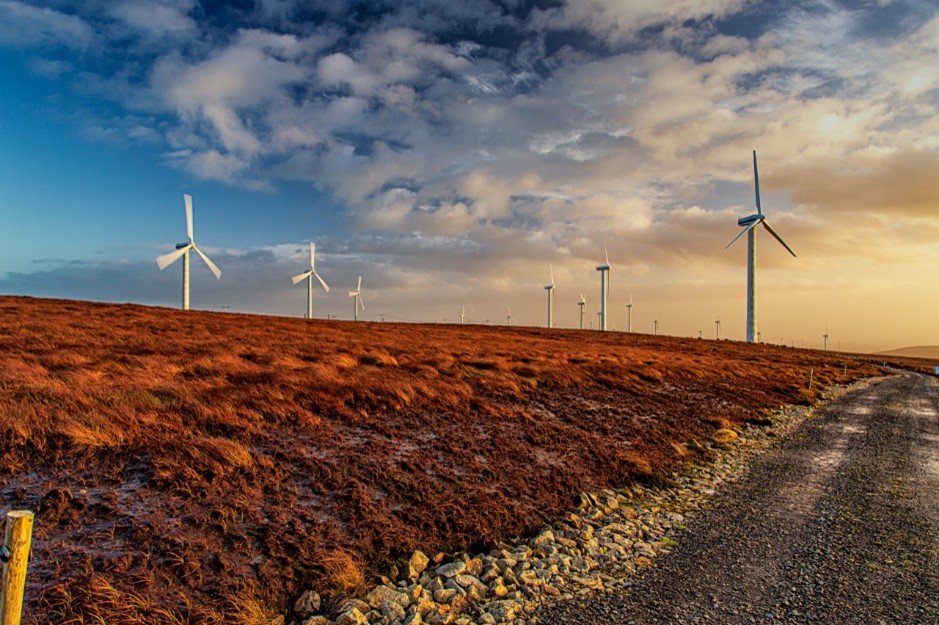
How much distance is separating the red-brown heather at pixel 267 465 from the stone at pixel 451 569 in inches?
25.4

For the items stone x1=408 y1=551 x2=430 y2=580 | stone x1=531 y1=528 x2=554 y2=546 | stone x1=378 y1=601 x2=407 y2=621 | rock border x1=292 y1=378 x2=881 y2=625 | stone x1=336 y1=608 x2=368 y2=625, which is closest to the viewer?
stone x1=336 y1=608 x2=368 y2=625

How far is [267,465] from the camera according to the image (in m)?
11.7

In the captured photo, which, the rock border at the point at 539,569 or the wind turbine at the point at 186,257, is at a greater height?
the wind turbine at the point at 186,257

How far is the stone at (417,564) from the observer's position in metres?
8.80

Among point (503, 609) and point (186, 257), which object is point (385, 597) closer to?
point (503, 609)

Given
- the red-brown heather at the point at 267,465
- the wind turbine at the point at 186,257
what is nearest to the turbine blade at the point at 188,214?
the wind turbine at the point at 186,257

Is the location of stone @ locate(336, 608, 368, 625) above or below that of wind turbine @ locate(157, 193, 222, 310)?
below

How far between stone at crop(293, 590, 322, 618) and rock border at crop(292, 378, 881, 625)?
0.01 meters

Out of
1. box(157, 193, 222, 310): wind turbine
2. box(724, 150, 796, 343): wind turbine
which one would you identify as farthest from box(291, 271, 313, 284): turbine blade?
box(724, 150, 796, 343): wind turbine

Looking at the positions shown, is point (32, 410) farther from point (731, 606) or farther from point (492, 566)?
point (731, 606)

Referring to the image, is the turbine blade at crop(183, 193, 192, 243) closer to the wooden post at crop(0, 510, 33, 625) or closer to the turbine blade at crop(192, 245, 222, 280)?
the turbine blade at crop(192, 245, 222, 280)

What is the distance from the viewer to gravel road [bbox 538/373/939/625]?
7.82 m

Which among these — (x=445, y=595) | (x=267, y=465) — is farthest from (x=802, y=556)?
(x=267, y=465)

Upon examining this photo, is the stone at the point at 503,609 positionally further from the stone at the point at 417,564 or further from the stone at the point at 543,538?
the stone at the point at 543,538
